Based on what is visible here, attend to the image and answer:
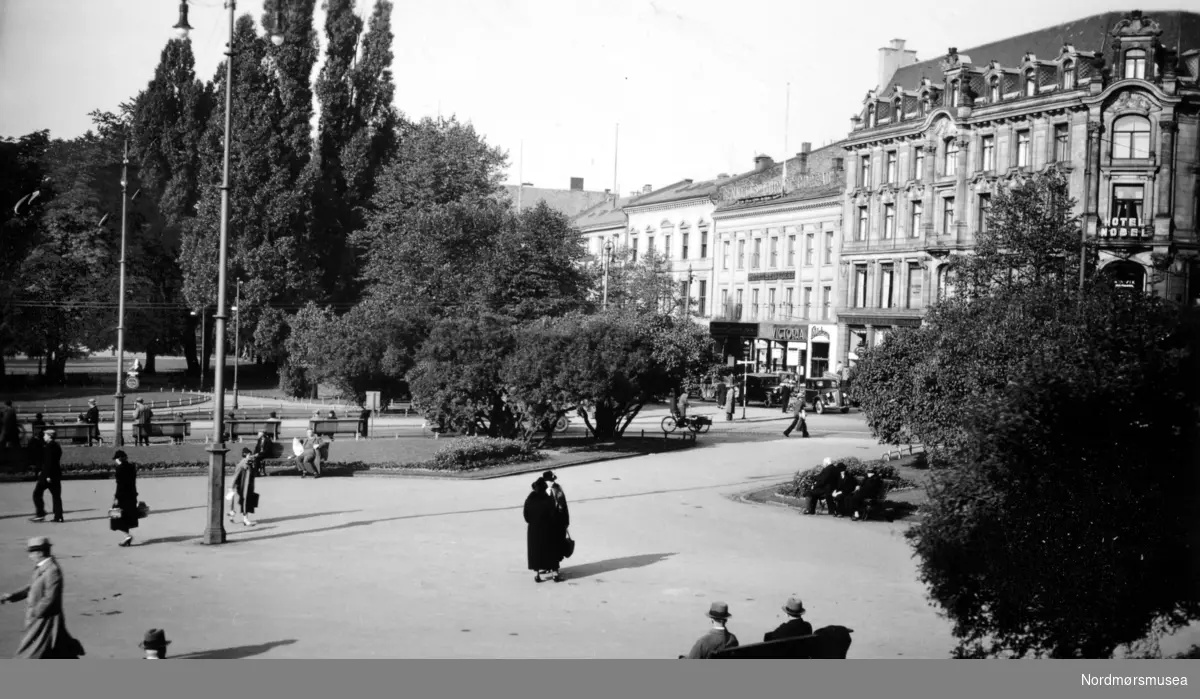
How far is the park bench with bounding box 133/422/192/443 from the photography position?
2397 cm

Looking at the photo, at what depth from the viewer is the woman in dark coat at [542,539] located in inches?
465

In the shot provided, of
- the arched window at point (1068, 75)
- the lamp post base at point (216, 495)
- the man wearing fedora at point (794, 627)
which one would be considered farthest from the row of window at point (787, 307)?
the lamp post base at point (216, 495)

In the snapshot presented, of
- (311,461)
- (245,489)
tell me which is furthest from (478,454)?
(245,489)

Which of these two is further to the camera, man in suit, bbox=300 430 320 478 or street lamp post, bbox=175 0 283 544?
man in suit, bbox=300 430 320 478

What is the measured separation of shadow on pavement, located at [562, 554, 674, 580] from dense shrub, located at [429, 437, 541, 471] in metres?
→ 8.07

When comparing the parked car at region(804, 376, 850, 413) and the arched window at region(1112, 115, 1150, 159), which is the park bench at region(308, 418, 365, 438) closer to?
the parked car at region(804, 376, 850, 413)

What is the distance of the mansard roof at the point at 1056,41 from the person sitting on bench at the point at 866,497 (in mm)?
5943

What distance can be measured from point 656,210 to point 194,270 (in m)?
17.4

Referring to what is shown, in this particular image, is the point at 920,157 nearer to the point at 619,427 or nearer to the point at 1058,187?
the point at 1058,187

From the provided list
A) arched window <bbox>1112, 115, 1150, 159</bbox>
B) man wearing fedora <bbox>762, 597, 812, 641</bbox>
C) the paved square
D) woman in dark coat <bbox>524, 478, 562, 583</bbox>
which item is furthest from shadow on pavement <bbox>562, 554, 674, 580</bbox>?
arched window <bbox>1112, 115, 1150, 159</bbox>

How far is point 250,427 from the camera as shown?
2594 centimetres

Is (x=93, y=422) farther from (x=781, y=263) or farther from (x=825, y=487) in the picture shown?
(x=825, y=487)

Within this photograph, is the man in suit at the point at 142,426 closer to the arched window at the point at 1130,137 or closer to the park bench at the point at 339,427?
the park bench at the point at 339,427
